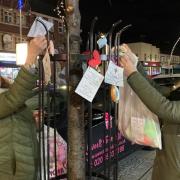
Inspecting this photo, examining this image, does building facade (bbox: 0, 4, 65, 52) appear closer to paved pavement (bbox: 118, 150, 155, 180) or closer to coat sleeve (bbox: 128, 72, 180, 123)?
paved pavement (bbox: 118, 150, 155, 180)

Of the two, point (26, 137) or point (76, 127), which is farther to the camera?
point (26, 137)

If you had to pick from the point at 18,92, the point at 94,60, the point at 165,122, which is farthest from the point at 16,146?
the point at 165,122

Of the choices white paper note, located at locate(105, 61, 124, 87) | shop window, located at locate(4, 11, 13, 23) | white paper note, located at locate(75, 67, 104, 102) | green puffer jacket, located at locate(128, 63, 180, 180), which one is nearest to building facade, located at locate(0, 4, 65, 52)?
shop window, located at locate(4, 11, 13, 23)

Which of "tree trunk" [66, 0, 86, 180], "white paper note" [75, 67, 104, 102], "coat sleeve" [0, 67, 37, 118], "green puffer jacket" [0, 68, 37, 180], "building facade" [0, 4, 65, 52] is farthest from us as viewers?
"building facade" [0, 4, 65, 52]

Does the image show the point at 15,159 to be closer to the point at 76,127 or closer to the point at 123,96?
the point at 76,127

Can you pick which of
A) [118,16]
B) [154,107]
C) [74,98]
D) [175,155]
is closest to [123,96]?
[154,107]

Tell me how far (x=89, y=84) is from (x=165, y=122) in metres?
0.78

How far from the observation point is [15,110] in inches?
75.3

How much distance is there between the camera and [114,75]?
179cm

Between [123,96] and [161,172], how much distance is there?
24.9 inches

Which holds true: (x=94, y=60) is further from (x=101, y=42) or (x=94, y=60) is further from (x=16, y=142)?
(x=16, y=142)

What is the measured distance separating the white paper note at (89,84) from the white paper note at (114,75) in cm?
12

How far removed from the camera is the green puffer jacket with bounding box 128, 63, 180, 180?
6.17 ft

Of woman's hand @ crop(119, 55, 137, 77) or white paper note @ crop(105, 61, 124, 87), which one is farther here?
woman's hand @ crop(119, 55, 137, 77)
